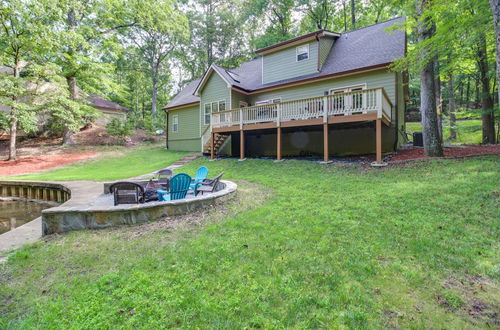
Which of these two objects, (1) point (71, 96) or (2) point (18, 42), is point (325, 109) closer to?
(2) point (18, 42)

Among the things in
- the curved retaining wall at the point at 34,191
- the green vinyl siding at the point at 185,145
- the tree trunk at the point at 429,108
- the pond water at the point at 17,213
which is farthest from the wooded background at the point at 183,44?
the pond water at the point at 17,213

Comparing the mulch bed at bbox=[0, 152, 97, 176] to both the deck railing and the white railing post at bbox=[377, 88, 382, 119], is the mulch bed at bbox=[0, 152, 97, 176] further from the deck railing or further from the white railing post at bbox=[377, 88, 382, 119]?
the white railing post at bbox=[377, 88, 382, 119]

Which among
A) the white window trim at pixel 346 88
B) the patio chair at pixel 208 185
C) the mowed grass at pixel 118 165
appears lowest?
the patio chair at pixel 208 185

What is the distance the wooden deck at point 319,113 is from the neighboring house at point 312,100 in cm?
4

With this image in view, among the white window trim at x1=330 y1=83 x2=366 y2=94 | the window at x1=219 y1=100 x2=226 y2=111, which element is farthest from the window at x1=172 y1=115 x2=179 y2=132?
the white window trim at x1=330 y1=83 x2=366 y2=94

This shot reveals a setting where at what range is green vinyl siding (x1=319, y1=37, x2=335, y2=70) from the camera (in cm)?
1428

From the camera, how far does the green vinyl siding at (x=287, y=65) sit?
563 inches

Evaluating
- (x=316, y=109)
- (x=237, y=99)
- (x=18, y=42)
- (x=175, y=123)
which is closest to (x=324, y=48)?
(x=237, y=99)

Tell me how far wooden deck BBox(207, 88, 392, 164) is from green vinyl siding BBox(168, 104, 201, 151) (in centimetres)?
532

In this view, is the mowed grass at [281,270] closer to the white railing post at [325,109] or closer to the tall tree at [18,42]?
the white railing post at [325,109]

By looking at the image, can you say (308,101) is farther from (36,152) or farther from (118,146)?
(36,152)

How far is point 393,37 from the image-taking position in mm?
12984

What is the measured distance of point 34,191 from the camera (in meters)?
10.5

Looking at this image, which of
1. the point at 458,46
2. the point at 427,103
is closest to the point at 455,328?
the point at 427,103
